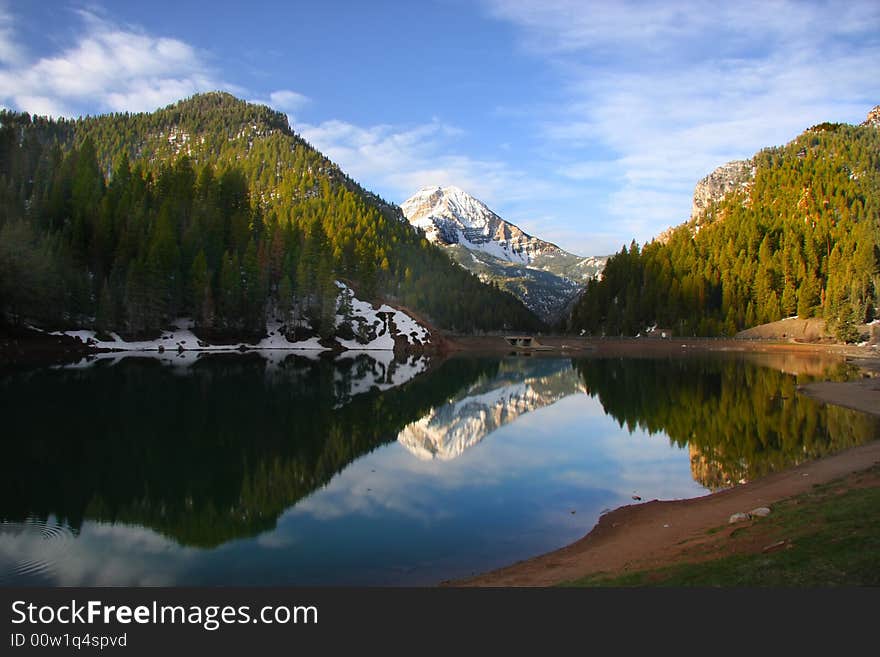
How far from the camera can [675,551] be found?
55.0 feet

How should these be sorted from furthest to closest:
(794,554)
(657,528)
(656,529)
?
1. (657,528)
2. (656,529)
3. (794,554)

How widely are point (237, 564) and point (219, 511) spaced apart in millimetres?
5205

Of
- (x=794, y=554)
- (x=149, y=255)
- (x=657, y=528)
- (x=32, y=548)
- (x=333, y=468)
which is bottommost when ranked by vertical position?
(x=657, y=528)

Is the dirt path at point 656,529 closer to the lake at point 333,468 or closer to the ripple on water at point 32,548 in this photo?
the lake at point 333,468

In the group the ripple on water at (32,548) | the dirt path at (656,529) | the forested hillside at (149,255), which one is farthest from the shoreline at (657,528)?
the forested hillside at (149,255)

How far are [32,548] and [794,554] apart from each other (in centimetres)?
2015

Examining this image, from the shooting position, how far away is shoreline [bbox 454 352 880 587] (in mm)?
16062

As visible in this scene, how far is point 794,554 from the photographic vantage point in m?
13.0

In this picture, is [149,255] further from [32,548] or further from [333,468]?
[32,548]

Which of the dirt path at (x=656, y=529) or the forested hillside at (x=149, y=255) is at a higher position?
the forested hillside at (x=149, y=255)

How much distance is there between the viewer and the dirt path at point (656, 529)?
1616 cm

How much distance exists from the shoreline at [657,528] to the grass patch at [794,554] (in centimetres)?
103

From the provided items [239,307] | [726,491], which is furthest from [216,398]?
[239,307]

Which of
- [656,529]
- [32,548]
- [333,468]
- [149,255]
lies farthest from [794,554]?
[149,255]
